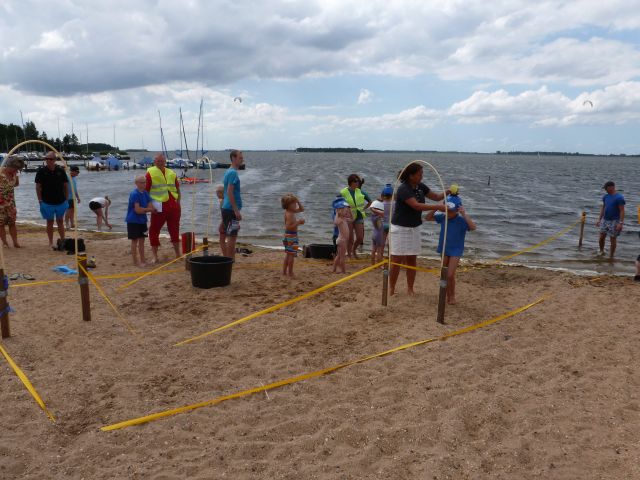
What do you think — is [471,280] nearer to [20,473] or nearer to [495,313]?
[495,313]

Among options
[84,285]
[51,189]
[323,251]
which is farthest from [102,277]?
[323,251]

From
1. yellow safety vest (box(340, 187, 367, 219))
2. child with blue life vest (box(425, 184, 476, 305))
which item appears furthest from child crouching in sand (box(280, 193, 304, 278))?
child with blue life vest (box(425, 184, 476, 305))

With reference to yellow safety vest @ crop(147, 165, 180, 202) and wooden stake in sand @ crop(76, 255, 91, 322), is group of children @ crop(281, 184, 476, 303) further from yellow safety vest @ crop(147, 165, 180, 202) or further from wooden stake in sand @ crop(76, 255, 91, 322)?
wooden stake in sand @ crop(76, 255, 91, 322)

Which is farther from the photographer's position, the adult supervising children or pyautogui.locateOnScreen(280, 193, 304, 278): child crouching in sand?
the adult supervising children

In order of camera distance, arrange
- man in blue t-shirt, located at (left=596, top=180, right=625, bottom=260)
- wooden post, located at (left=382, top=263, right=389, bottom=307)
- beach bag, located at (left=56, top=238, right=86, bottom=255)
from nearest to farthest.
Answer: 1. wooden post, located at (left=382, top=263, right=389, bottom=307)
2. beach bag, located at (left=56, top=238, right=86, bottom=255)
3. man in blue t-shirt, located at (left=596, top=180, right=625, bottom=260)

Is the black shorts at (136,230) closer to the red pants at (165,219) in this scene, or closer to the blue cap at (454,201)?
the red pants at (165,219)

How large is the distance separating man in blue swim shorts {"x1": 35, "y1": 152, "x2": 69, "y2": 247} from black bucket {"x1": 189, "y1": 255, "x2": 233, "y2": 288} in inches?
153

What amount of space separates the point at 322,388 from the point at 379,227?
478 cm

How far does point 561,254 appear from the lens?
1284 cm

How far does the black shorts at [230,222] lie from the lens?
24.9 feet

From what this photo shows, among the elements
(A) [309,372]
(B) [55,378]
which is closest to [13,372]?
(B) [55,378]

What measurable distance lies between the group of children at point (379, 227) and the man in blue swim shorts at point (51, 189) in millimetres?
4727

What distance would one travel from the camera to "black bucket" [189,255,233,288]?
6988 mm

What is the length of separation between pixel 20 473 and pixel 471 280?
23.6 ft
